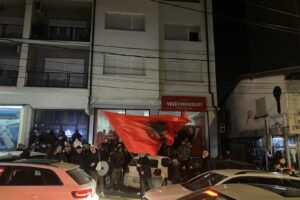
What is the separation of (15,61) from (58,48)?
301cm

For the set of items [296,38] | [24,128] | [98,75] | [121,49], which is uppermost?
[296,38]

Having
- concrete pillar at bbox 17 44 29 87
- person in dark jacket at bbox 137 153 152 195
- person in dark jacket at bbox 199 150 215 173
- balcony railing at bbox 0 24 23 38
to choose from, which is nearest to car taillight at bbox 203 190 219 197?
person in dark jacket at bbox 137 153 152 195

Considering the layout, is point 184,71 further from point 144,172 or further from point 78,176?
point 78,176

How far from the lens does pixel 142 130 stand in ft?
37.5

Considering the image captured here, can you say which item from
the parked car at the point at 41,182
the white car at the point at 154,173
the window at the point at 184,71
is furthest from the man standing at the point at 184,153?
the parked car at the point at 41,182

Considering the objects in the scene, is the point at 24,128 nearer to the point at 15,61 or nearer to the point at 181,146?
the point at 15,61

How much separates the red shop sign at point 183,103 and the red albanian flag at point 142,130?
7912 millimetres

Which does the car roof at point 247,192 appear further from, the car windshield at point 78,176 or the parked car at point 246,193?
the car windshield at point 78,176

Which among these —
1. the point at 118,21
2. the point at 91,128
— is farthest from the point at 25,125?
the point at 118,21

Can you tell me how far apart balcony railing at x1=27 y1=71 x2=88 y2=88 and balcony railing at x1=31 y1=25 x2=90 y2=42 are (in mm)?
2238

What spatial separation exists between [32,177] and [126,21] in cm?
1628

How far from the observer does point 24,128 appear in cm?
1933

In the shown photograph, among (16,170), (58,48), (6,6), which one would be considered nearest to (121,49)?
(58,48)

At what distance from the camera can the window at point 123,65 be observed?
20625 mm
